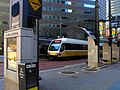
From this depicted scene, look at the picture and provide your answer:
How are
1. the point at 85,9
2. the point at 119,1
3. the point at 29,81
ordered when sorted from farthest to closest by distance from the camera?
the point at 85,9 → the point at 119,1 → the point at 29,81

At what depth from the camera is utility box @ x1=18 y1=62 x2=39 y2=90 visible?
22.7 ft

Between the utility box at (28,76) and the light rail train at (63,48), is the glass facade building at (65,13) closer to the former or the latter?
the light rail train at (63,48)

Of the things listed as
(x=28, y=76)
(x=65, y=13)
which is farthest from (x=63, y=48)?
(x=65, y=13)

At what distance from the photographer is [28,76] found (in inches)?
274

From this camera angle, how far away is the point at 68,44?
3538 cm

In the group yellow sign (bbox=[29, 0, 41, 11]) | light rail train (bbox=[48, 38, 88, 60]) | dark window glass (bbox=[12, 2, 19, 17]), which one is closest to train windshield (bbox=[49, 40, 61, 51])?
light rail train (bbox=[48, 38, 88, 60])

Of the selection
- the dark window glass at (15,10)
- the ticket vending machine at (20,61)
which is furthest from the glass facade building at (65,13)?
the ticket vending machine at (20,61)

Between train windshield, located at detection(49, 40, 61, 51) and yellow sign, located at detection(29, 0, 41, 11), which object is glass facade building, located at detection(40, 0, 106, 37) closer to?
train windshield, located at detection(49, 40, 61, 51)

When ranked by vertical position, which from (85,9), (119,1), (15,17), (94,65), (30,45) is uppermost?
(85,9)

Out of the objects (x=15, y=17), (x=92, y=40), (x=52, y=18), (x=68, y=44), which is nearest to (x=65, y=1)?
(x=52, y=18)

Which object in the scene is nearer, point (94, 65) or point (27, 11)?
point (27, 11)

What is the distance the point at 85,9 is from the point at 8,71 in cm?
9280

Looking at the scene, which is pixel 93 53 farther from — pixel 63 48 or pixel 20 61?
pixel 20 61

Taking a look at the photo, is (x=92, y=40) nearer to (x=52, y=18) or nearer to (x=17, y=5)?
(x=17, y=5)
